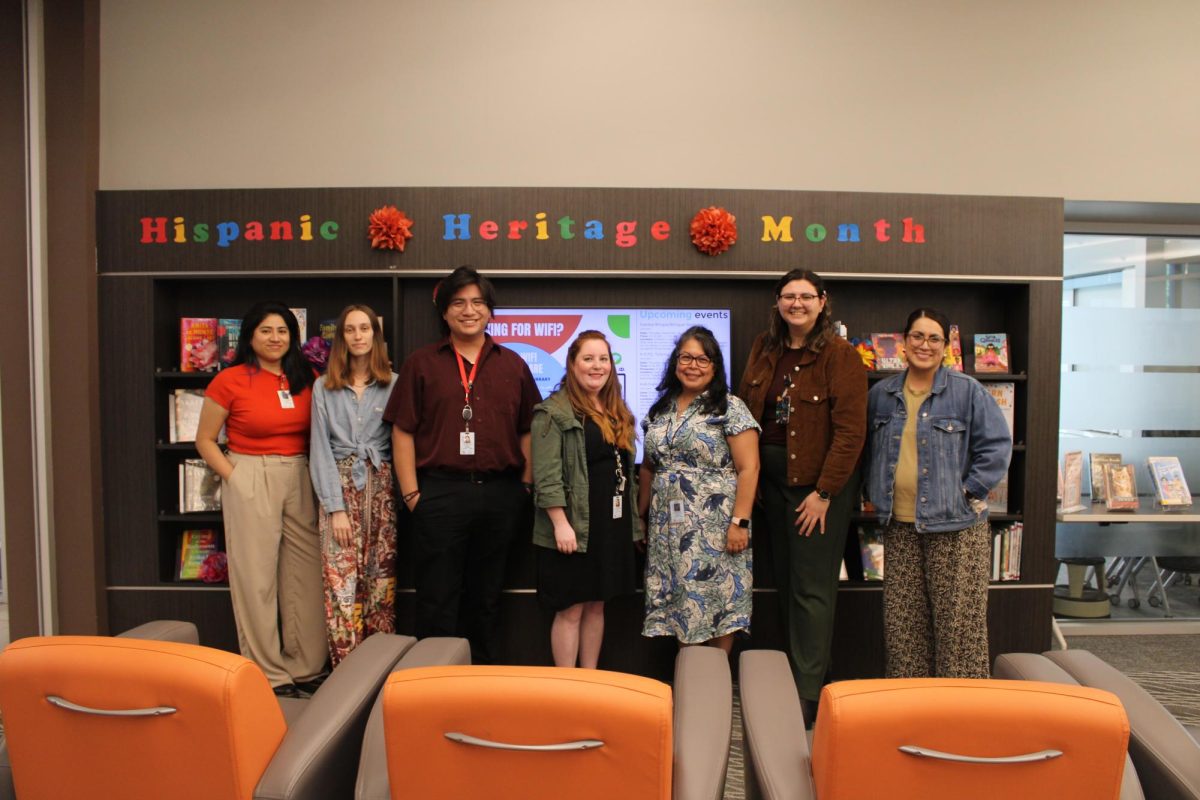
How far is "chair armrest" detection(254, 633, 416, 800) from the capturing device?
140cm

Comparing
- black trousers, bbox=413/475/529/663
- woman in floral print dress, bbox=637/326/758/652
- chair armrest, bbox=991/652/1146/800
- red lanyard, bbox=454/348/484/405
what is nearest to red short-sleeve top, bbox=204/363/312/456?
black trousers, bbox=413/475/529/663

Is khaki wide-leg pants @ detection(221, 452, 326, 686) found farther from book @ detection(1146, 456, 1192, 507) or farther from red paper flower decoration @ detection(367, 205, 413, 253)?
book @ detection(1146, 456, 1192, 507)

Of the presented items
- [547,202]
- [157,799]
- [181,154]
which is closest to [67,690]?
[157,799]

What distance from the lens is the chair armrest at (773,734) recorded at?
55.5 inches

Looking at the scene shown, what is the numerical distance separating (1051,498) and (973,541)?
91 centimetres

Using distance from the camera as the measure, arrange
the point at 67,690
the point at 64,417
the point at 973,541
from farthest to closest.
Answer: the point at 64,417, the point at 973,541, the point at 67,690

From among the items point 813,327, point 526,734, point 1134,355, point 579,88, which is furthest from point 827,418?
point 1134,355

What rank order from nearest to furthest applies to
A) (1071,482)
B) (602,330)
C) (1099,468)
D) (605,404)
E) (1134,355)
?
(605,404)
(602,330)
(1071,482)
(1099,468)
(1134,355)

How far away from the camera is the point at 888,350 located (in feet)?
11.9

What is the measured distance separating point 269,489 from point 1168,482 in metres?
4.83

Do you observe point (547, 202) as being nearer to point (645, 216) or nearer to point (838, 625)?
point (645, 216)

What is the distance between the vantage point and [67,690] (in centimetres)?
136

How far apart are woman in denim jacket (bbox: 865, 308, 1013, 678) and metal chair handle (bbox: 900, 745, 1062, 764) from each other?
1792 mm

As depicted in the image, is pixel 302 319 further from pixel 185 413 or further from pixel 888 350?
pixel 888 350
